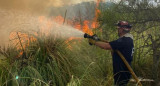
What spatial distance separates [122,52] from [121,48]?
7cm

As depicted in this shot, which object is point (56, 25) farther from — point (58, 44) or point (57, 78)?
point (57, 78)

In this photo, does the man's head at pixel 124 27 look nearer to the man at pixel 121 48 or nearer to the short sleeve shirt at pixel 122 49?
the man at pixel 121 48

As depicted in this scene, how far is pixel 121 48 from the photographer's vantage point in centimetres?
380

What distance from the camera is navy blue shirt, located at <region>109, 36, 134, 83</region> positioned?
3723mm

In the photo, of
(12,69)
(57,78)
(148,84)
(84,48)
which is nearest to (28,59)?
(12,69)

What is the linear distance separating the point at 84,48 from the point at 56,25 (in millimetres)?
1313

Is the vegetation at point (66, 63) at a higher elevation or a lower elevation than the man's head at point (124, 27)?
lower

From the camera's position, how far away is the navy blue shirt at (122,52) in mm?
3723

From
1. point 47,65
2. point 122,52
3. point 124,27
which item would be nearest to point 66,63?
point 47,65

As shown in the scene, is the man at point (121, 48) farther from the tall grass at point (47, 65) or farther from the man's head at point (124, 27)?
the tall grass at point (47, 65)

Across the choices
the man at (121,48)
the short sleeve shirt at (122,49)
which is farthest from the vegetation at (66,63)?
the short sleeve shirt at (122,49)

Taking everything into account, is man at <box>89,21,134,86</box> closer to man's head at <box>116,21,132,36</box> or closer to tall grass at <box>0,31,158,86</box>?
man's head at <box>116,21,132,36</box>

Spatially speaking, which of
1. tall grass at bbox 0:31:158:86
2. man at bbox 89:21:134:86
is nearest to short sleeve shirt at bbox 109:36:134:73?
man at bbox 89:21:134:86

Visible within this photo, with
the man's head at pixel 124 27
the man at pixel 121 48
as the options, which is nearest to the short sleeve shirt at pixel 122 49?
the man at pixel 121 48
